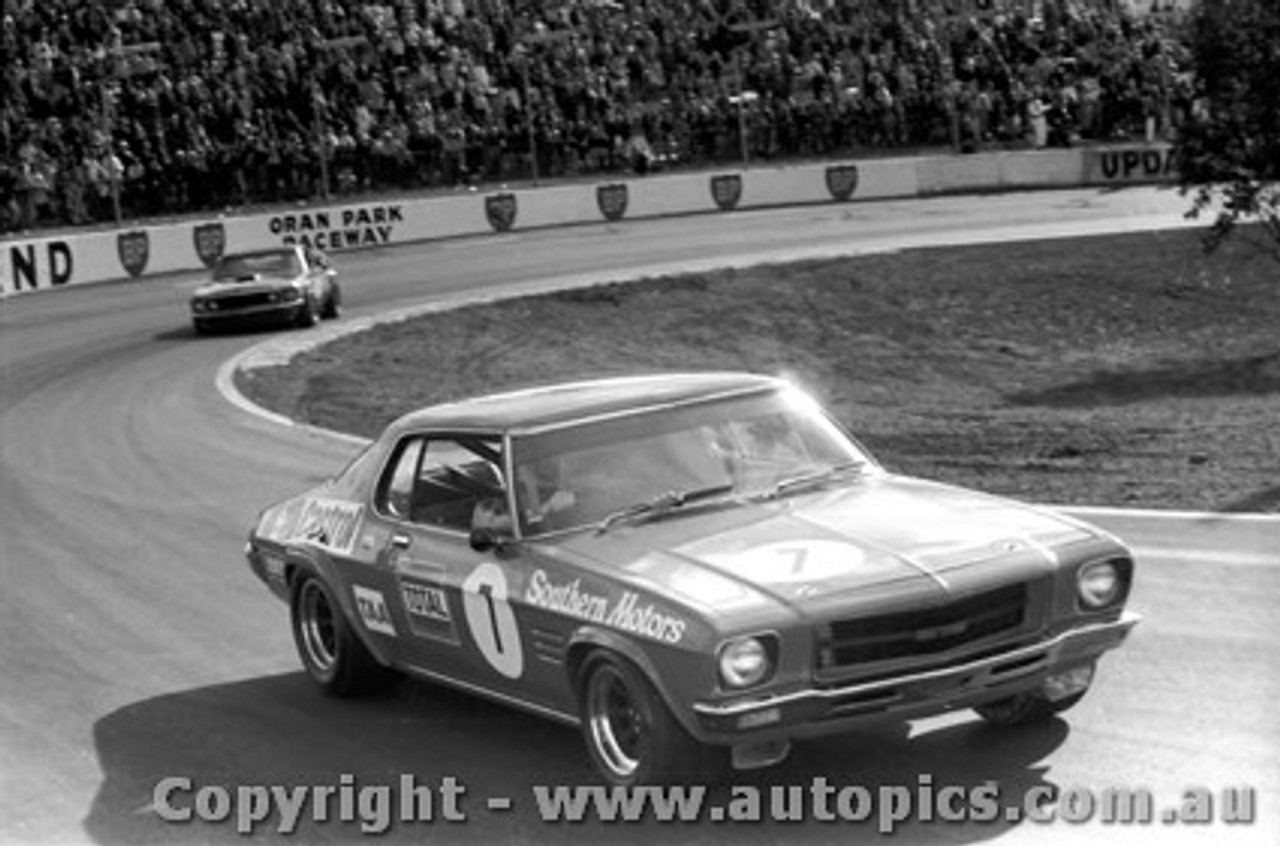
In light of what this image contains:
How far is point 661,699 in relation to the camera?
255 inches

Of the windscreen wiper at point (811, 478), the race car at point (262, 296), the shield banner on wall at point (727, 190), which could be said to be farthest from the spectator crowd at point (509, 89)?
the windscreen wiper at point (811, 478)

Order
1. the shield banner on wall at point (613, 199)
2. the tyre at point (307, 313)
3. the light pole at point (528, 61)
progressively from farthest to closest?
the shield banner on wall at point (613, 199), the light pole at point (528, 61), the tyre at point (307, 313)

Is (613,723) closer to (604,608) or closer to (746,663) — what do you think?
(604,608)

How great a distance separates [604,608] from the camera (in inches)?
265

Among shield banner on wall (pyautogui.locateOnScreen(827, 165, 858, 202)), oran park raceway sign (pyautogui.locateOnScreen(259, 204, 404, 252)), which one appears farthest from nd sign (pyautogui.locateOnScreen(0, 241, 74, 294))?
shield banner on wall (pyautogui.locateOnScreen(827, 165, 858, 202))

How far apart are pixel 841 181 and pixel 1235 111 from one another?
19.5 m

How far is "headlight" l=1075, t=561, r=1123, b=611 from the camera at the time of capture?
687 centimetres

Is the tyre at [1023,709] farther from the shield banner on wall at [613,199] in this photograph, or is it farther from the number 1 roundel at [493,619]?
the shield banner on wall at [613,199]

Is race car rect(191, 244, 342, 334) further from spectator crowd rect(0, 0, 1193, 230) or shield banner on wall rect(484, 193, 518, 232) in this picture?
shield banner on wall rect(484, 193, 518, 232)

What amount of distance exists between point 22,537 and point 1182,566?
812 cm

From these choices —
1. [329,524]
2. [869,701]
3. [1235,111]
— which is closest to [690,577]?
[869,701]

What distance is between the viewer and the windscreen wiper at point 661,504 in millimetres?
7289

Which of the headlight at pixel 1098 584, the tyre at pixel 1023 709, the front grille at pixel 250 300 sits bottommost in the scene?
the front grille at pixel 250 300

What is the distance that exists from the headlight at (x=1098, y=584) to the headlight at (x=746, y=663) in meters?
1.24
